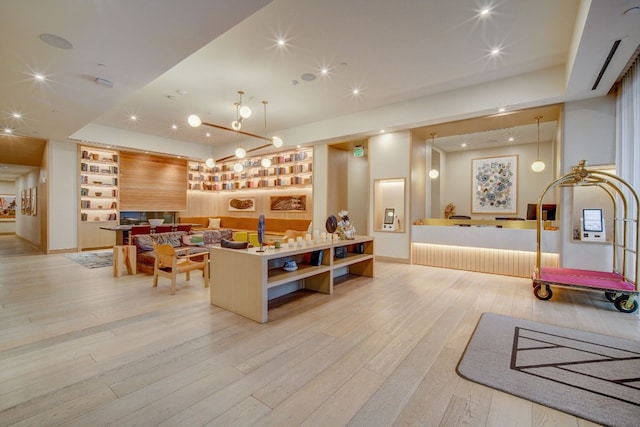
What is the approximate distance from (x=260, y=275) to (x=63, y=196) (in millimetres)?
8465

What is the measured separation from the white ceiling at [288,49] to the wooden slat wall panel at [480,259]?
9.06 ft

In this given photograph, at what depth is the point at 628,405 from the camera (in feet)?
6.28

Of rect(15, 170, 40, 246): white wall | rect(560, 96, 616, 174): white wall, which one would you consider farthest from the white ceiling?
rect(15, 170, 40, 246): white wall

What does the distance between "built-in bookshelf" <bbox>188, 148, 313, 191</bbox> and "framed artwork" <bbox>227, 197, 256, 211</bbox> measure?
427mm

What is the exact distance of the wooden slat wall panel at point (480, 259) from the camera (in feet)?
18.0

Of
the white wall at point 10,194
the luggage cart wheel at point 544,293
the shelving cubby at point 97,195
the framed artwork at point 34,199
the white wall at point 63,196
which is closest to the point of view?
the luggage cart wheel at point 544,293

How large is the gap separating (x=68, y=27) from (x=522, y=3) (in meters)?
4.98

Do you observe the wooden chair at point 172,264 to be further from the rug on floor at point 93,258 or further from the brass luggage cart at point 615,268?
the brass luggage cart at point 615,268

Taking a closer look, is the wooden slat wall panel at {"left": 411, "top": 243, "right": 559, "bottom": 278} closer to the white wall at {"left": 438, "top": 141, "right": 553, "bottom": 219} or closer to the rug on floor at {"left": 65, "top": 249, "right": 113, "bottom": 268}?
the white wall at {"left": 438, "top": 141, "right": 553, "bottom": 219}

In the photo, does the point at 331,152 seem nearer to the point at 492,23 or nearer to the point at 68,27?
the point at 492,23

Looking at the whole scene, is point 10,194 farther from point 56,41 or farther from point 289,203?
point 56,41

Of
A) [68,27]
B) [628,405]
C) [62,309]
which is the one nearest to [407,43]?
[68,27]

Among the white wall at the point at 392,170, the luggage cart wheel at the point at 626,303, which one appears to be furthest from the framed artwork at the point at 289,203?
the luggage cart wheel at the point at 626,303

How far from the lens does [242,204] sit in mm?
10688
